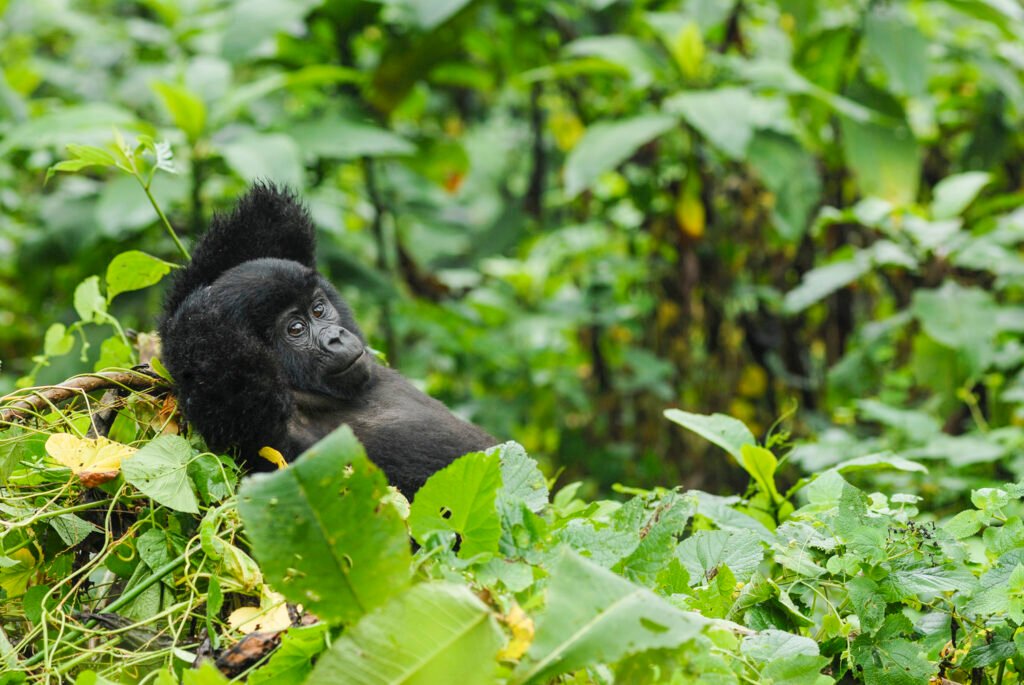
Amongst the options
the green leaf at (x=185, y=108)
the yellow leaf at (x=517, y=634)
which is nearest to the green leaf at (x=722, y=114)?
the green leaf at (x=185, y=108)

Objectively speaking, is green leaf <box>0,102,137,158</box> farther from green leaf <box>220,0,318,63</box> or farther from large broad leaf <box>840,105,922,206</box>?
large broad leaf <box>840,105,922,206</box>

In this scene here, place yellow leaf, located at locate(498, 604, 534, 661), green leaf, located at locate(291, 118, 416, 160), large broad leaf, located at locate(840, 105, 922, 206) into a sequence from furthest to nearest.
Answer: large broad leaf, located at locate(840, 105, 922, 206)
green leaf, located at locate(291, 118, 416, 160)
yellow leaf, located at locate(498, 604, 534, 661)

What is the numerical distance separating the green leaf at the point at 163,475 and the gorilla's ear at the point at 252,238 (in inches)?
33.9

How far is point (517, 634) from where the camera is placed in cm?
140

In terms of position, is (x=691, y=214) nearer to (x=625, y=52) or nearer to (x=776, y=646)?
(x=625, y=52)

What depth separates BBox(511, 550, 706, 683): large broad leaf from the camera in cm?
128

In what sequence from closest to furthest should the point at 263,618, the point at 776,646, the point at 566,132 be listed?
the point at 776,646 → the point at 263,618 → the point at 566,132

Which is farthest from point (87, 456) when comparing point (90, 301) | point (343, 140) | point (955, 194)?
point (955, 194)

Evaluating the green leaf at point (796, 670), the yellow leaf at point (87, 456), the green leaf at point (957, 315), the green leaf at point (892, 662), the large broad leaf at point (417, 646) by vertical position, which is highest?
the large broad leaf at point (417, 646)

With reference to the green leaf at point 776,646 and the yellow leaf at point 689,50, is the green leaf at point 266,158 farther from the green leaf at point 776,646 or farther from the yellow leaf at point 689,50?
the green leaf at point 776,646

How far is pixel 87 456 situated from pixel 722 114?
3489 millimetres

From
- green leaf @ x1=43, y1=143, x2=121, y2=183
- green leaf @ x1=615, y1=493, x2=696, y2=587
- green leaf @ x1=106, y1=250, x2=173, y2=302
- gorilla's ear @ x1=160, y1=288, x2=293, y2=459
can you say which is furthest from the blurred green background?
green leaf @ x1=615, y1=493, x2=696, y2=587

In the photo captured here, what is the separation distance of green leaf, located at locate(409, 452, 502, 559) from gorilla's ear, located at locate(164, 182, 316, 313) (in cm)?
145

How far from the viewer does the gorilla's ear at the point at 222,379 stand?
233 centimetres
